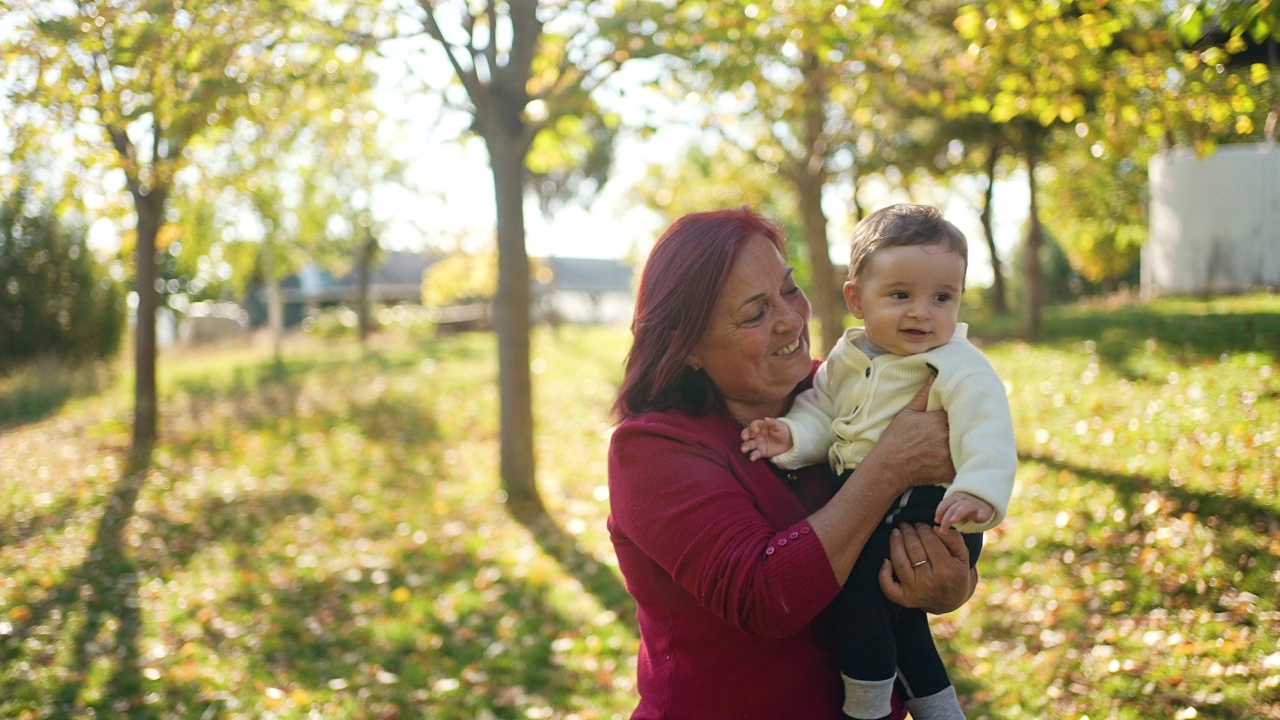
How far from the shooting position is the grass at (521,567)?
209 inches

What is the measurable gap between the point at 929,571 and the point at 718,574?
47cm

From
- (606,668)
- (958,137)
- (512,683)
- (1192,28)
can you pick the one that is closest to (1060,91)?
(1192,28)

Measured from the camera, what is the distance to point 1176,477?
6.87 meters

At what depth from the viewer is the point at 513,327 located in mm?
9234

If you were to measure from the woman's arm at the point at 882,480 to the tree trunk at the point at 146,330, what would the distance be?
12.1 meters

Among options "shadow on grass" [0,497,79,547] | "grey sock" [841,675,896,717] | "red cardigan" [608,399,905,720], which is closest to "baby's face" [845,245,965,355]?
"red cardigan" [608,399,905,720]

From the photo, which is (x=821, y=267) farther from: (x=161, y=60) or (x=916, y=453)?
(x=916, y=453)

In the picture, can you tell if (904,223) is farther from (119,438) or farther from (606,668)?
(119,438)

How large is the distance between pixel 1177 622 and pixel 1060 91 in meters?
3.55

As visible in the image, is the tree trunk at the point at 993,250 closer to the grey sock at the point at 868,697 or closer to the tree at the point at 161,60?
the tree at the point at 161,60

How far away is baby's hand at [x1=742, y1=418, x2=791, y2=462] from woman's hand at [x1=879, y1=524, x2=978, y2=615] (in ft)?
1.17

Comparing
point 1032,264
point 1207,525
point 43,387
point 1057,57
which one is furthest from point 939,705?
point 43,387

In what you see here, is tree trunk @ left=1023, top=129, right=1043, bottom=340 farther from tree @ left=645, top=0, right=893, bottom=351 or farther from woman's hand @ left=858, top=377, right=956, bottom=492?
woman's hand @ left=858, top=377, right=956, bottom=492

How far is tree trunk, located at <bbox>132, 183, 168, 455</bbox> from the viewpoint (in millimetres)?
12070
